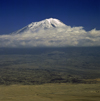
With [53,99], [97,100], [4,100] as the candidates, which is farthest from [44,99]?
[97,100]

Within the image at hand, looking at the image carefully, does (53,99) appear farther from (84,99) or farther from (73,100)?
(84,99)

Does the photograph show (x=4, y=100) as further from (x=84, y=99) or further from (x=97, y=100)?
(x=97, y=100)

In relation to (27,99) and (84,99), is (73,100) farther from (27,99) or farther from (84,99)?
(27,99)

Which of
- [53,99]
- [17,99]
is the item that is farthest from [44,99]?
[17,99]

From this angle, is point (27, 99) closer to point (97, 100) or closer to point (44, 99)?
point (44, 99)

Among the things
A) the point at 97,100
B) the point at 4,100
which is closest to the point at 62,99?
the point at 97,100

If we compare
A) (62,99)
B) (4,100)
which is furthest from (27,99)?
(62,99)
